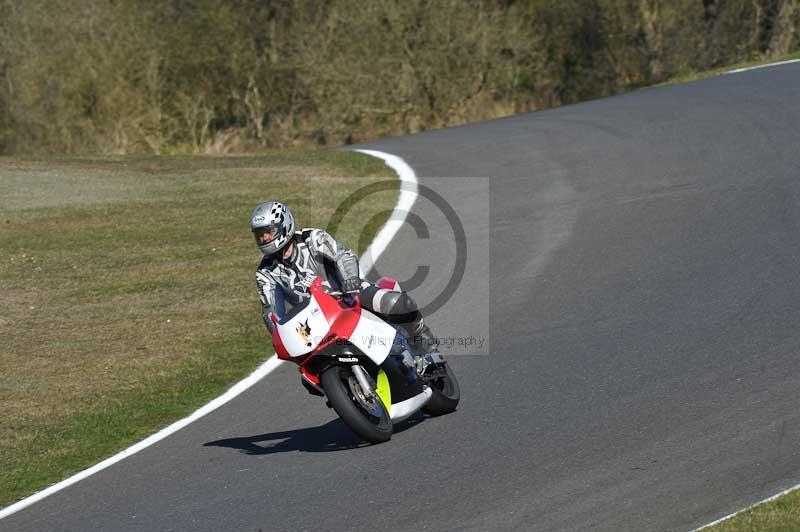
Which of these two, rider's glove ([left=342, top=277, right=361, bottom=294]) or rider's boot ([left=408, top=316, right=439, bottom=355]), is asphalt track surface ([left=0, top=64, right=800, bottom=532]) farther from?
rider's glove ([left=342, top=277, right=361, bottom=294])

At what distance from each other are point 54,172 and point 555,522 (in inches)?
663

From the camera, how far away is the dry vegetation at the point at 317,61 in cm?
3069

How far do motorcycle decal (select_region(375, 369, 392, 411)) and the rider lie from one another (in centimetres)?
47

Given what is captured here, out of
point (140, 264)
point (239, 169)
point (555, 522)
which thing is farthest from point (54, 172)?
point (555, 522)

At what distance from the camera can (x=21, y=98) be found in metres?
30.3

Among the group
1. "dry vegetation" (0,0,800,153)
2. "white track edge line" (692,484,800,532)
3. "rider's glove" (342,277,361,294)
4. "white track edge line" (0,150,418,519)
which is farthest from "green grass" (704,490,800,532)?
"dry vegetation" (0,0,800,153)

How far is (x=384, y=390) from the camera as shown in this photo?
26.4 ft

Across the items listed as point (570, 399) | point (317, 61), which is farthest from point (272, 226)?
point (317, 61)

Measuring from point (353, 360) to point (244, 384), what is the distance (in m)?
2.55

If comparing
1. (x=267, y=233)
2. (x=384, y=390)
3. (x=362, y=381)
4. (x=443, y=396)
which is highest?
(x=267, y=233)

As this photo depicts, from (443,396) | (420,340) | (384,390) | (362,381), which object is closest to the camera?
(362,381)

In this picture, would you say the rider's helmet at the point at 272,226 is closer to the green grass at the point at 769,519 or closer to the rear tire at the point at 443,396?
the rear tire at the point at 443,396

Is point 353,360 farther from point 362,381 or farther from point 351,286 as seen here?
point 351,286

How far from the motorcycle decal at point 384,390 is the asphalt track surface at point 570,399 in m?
0.27
